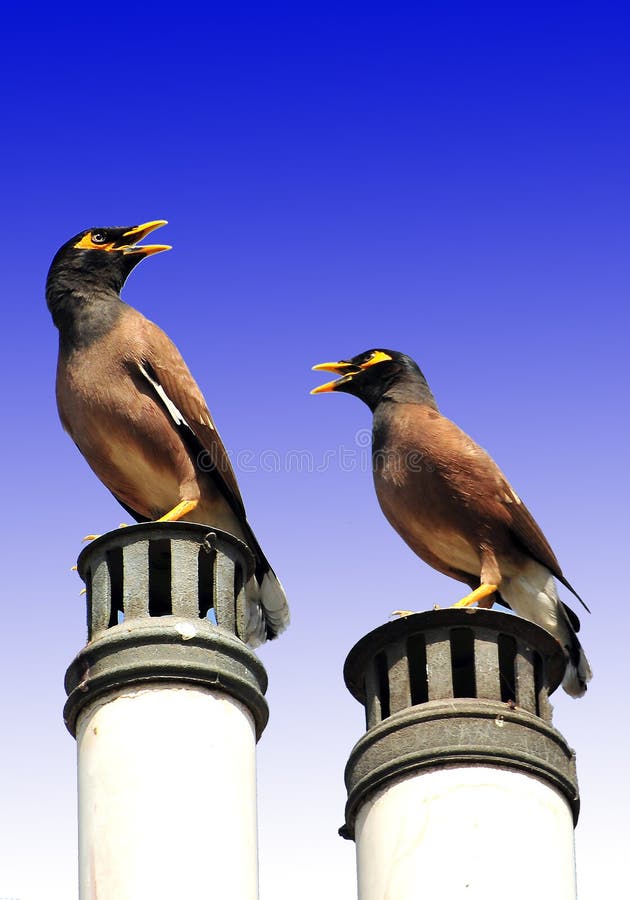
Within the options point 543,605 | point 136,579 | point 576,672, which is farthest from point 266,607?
point 576,672

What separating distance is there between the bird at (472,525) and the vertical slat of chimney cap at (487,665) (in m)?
1.86

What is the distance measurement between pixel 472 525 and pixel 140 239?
3.71 meters

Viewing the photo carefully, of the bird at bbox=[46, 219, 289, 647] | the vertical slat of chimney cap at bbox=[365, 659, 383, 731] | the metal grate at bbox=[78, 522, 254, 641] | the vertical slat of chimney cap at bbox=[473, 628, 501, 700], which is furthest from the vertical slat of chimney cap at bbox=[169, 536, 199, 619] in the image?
the vertical slat of chimney cap at bbox=[473, 628, 501, 700]

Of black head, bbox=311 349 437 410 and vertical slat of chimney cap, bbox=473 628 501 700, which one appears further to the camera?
black head, bbox=311 349 437 410

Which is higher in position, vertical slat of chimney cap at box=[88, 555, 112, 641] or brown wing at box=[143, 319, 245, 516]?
brown wing at box=[143, 319, 245, 516]

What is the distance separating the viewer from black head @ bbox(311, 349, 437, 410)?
15609 millimetres

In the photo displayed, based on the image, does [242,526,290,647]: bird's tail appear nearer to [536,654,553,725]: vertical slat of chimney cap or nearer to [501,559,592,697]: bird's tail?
[501,559,592,697]: bird's tail

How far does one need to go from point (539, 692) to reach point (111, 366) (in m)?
4.37

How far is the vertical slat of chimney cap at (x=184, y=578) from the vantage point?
12234mm

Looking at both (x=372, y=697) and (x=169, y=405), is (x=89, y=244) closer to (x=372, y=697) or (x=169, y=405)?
(x=169, y=405)

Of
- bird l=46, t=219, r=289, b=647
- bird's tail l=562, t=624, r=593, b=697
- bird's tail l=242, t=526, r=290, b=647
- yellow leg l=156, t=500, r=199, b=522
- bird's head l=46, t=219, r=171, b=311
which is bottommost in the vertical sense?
bird's tail l=562, t=624, r=593, b=697

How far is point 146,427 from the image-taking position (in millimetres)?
14352

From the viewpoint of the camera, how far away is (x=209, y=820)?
11.3 metres

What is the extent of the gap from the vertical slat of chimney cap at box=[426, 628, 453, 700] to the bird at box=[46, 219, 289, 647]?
2.06 m
